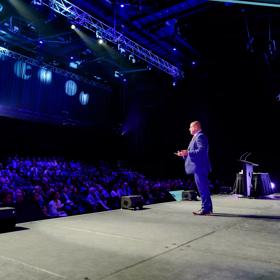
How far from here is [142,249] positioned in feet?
7.06

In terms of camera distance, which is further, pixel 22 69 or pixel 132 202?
pixel 22 69

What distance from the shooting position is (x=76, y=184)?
9.11 m

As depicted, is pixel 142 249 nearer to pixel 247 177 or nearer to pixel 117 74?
pixel 247 177

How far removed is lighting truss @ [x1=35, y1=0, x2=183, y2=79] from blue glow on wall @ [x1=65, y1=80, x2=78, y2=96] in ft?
13.3

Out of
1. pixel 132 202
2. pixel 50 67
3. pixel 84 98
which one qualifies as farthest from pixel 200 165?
pixel 84 98

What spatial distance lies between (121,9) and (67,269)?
7.63m

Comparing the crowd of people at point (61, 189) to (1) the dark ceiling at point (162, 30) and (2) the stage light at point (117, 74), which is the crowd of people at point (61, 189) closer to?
(2) the stage light at point (117, 74)

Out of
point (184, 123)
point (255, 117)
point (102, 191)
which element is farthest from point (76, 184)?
point (255, 117)

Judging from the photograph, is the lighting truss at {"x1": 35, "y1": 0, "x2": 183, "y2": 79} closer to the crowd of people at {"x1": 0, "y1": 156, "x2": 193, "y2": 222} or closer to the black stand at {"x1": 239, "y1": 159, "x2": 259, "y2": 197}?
the crowd of people at {"x1": 0, "y1": 156, "x2": 193, "y2": 222}

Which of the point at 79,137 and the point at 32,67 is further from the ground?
the point at 32,67

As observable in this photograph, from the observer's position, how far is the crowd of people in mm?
6223

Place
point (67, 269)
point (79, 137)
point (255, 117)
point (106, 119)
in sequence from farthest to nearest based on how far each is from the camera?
point (106, 119) < point (79, 137) < point (255, 117) < point (67, 269)

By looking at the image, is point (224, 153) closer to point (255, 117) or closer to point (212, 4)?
point (255, 117)

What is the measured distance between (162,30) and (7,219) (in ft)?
25.3
